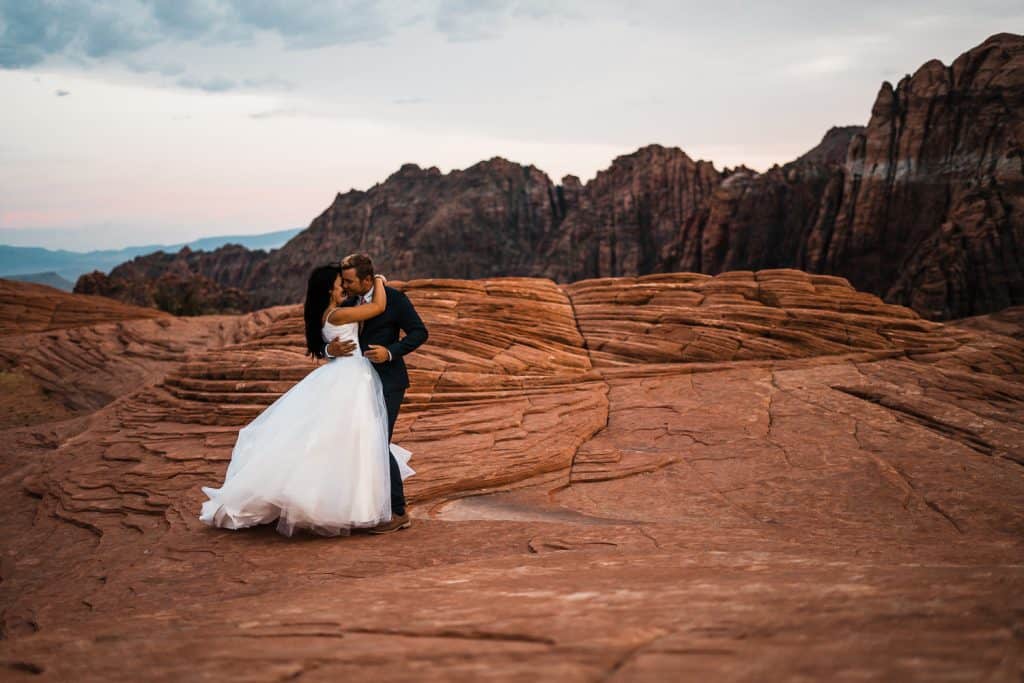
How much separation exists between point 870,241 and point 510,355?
59.1 metres

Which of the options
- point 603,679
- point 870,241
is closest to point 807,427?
point 603,679

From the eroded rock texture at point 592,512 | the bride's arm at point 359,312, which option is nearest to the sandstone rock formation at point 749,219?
the eroded rock texture at point 592,512

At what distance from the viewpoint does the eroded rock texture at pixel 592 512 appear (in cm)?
247

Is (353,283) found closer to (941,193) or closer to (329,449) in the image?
(329,449)

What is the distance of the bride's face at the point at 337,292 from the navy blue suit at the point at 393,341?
0.12 m

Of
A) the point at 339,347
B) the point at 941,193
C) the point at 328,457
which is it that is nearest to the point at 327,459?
the point at 328,457

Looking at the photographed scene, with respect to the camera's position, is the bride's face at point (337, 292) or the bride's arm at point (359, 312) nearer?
the bride's arm at point (359, 312)

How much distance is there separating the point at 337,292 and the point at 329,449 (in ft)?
4.56

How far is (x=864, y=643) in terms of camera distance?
218 cm

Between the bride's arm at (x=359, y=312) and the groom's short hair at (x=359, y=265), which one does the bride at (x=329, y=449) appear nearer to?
the bride's arm at (x=359, y=312)

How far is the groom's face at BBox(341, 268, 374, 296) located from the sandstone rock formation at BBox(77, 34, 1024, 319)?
5614 centimetres

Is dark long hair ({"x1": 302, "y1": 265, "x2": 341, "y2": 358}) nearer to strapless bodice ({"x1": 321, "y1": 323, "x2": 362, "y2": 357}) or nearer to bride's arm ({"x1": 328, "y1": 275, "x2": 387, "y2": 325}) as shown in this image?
strapless bodice ({"x1": 321, "y1": 323, "x2": 362, "y2": 357})

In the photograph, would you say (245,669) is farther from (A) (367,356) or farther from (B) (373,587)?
(A) (367,356)

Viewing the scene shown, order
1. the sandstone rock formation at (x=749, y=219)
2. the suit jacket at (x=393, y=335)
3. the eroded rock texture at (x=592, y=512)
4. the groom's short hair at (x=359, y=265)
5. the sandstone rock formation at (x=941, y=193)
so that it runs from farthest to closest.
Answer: the sandstone rock formation at (x=749, y=219) → the sandstone rock formation at (x=941, y=193) → the suit jacket at (x=393, y=335) → the groom's short hair at (x=359, y=265) → the eroded rock texture at (x=592, y=512)
